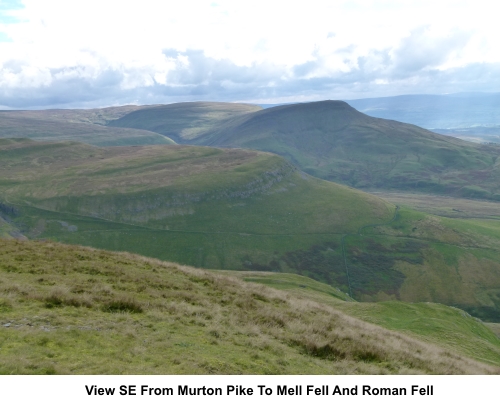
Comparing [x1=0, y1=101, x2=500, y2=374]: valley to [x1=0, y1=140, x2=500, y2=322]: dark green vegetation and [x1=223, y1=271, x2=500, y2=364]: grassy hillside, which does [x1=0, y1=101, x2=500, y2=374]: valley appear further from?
[x1=0, y1=140, x2=500, y2=322]: dark green vegetation

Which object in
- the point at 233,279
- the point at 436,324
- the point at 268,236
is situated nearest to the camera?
the point at 233,279

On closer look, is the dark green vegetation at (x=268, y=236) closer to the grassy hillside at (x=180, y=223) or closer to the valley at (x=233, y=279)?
the grassy hillside at (x=180, y=223)

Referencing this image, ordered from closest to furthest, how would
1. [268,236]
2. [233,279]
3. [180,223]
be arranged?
Answer: [233,279], [268,236], [180,223]

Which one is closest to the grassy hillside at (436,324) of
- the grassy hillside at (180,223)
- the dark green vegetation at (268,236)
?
the dark green vegetation at (268,236)

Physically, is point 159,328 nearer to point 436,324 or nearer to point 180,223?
point 436,324

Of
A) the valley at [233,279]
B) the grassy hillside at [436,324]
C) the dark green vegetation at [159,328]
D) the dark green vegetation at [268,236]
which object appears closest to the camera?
the dark green vegetation at [159,328]

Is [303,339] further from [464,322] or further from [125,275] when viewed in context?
[464,322]

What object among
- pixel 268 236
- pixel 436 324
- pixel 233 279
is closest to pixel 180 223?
pixel 268 236

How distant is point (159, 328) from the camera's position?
68.2 ft

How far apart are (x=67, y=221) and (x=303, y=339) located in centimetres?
15967

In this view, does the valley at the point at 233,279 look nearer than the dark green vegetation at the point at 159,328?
No

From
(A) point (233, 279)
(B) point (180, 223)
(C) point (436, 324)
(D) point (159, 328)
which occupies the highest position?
(D) point (159, 328)

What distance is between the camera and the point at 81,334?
60.2ft

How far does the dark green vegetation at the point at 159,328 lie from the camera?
1634 cm
